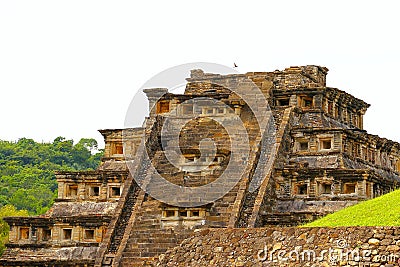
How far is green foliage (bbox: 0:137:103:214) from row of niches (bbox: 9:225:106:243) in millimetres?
46717

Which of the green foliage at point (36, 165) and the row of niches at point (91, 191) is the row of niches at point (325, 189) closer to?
the row of niches at point (91, 191)

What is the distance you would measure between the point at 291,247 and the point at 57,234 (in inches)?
565

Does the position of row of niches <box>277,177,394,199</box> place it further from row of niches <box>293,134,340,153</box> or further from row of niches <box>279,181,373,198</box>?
row of niches <box>293,134,340,153</box>

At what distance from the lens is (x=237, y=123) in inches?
1522

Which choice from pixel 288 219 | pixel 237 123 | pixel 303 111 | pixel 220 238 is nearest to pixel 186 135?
pixel 237 123

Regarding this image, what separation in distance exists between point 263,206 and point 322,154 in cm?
423

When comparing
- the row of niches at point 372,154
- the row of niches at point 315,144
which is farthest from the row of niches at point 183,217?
the row of niches at point 372,154

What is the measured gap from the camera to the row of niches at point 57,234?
36991 millimetres

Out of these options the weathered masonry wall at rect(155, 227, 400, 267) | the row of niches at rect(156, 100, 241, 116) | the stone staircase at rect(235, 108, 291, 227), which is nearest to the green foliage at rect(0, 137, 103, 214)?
the row of niches at rect(156, 100, 241, 116)

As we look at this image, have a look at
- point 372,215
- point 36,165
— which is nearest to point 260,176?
point 372,215

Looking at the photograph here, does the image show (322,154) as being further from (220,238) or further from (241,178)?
(220,238)

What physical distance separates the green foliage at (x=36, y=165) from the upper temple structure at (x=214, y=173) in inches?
1810

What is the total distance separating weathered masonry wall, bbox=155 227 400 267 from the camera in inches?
914

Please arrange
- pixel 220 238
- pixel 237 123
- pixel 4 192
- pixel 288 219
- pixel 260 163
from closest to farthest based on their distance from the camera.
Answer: pixel 220 238
pixel 288 219
pixel 260 163
pixel 237 123
pixel 4 192
